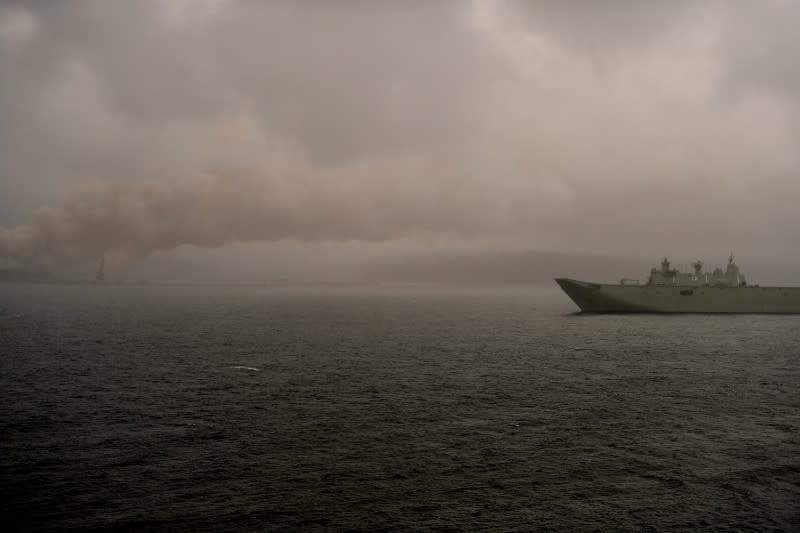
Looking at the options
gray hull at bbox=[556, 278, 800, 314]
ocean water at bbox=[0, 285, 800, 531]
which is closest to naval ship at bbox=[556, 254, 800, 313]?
gray hull at bbox=[556, 278, 800, 314]

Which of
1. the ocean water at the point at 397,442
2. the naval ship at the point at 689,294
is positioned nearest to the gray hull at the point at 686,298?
the naval ship at the point at 689,294

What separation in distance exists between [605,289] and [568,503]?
89743 millimetres

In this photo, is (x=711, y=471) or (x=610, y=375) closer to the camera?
(x=711, y=471)

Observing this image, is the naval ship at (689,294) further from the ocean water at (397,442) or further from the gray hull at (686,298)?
the ocean water at (397,442)

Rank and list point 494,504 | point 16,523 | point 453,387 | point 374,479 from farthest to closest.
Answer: point 453,387, point 374,479, point 494,504, point 16,523

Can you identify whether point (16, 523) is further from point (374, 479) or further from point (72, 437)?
point (374, 479)

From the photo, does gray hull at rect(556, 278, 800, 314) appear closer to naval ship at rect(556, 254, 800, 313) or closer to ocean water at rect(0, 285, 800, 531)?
naval ship at rect(556, 254, 800, 313)

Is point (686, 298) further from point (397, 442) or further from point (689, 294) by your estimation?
point (397, 442)

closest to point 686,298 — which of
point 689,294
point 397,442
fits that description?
point 689,294

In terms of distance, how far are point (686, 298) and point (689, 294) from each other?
99cm

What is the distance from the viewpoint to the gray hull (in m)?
102

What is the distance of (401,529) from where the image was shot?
16766 mm

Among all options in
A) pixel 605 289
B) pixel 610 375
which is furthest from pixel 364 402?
pixel 605 289

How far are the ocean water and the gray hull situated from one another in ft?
170
